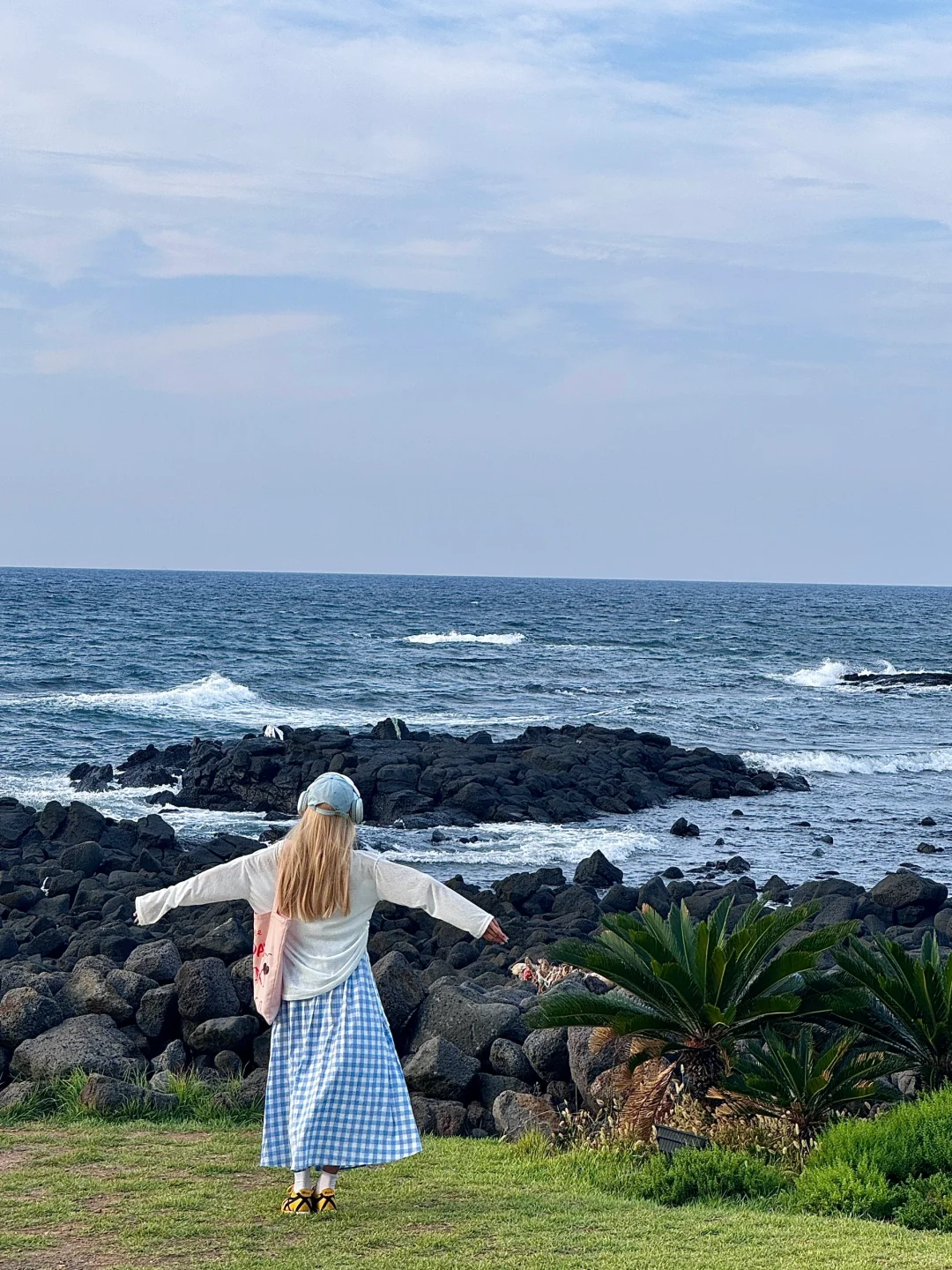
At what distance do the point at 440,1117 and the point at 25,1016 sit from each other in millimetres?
2737

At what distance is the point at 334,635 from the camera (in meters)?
66.8

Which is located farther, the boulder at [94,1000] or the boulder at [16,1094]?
the boulder at [94,1000]

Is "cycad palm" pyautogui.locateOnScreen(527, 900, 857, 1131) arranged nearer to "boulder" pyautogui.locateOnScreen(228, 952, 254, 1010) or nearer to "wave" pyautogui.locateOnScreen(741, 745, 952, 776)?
"boulder" pyautogui.locateOnScreen(228, 952, 254, 1010)

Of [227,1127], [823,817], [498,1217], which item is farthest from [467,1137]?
[823,817]

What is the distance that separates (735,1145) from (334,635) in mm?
60516

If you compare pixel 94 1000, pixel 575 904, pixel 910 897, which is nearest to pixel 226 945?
pixel 94 1000

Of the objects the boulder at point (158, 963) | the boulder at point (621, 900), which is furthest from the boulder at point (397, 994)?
the boulder at point (621, 900)

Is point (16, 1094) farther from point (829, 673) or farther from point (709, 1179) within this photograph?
point (829, 673)

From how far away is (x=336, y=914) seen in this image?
5.92 meters

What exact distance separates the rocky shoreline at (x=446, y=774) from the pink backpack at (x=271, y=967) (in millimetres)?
A: 17378

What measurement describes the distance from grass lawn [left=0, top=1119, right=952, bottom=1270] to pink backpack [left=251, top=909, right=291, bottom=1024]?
83 centimetres

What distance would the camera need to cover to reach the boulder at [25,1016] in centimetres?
866

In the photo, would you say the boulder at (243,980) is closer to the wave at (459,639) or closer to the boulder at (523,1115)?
the boulder at (523,1115)

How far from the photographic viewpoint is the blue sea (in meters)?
22.8
